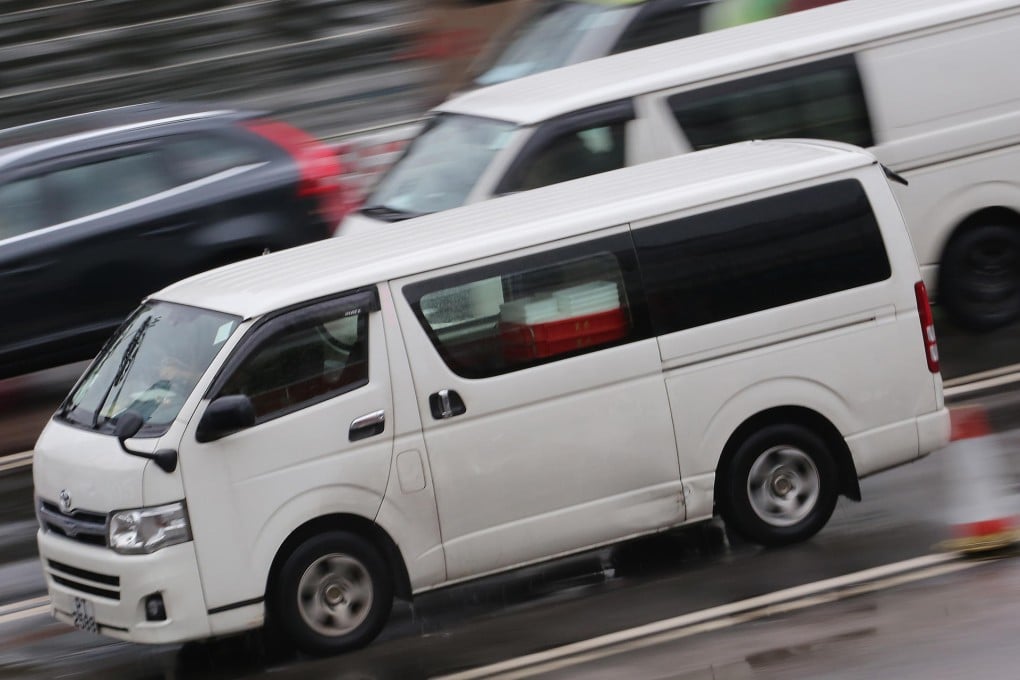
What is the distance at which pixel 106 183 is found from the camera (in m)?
12.4

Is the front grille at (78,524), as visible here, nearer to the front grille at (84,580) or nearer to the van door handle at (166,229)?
the front grille at (84,580)

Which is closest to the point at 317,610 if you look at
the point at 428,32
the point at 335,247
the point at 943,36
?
the point at 335,247

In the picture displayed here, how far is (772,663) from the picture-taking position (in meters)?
6.98

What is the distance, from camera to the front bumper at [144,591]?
7.38m

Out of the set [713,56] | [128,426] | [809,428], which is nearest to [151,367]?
[128,426]

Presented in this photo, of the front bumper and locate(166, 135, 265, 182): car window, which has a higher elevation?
locate(166, 135, 265, 182): car window

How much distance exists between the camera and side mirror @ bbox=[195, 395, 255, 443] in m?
7.36

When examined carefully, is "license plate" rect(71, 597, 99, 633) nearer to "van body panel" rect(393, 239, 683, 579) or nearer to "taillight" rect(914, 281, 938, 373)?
"van body panel" rect(393, 239, 683, 579)

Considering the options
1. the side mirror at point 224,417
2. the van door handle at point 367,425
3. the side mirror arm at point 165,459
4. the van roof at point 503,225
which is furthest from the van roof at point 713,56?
the side mirror arm at point 165,459

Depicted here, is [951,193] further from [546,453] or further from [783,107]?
[546,453]

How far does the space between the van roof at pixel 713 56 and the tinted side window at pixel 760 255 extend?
2.91m

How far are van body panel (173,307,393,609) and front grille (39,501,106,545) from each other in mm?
480

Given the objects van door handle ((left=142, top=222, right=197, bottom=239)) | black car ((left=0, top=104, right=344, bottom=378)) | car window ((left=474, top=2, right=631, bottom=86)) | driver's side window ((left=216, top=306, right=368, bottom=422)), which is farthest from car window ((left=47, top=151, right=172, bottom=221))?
driver's side window ((left=216, top=306, right=368, bottom=422))

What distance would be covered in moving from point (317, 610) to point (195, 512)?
758 mm
